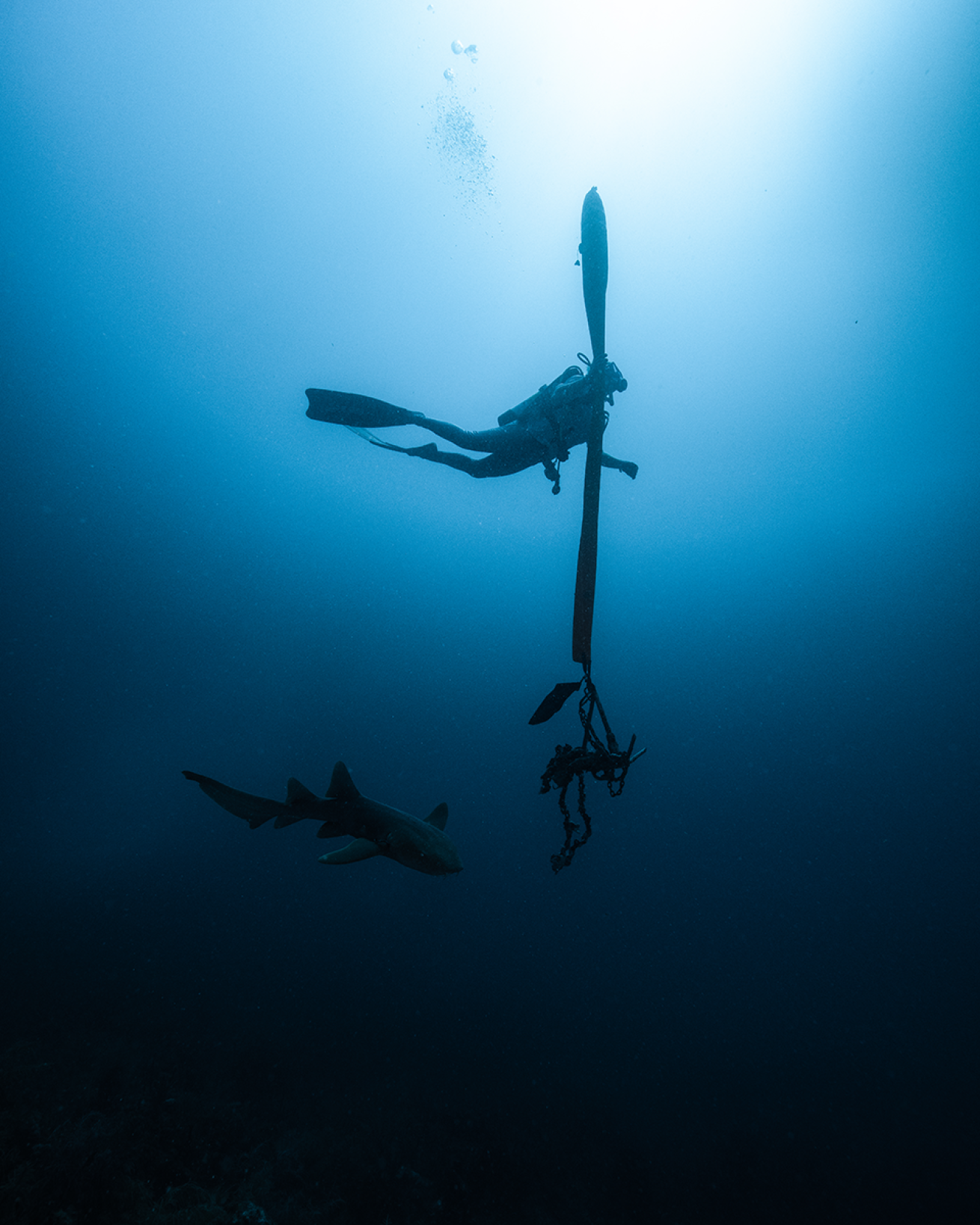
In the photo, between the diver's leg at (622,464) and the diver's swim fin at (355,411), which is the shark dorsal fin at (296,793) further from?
the diver's leg at (622,464)

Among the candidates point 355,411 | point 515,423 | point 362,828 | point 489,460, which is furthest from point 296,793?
point 515,423

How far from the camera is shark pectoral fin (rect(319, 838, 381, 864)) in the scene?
326cm

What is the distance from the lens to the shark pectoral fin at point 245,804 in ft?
8.80

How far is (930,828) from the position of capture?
41.1ft

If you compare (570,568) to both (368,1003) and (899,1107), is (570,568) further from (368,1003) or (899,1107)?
(899,1107)

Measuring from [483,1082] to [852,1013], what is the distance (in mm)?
8990

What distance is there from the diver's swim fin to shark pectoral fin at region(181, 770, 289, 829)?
7.61 feet

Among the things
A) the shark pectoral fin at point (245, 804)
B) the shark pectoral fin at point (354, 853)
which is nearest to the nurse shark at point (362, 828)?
the shark pectoral fin at point (354, 853)

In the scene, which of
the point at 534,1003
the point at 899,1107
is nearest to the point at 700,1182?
the point at 534,1003

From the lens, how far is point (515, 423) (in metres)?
3.21

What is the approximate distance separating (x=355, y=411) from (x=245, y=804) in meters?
2.60

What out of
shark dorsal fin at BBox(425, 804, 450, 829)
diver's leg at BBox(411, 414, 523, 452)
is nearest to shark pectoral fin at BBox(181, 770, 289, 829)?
shark dorsal fin at BBox(425, 804, 450, 829)

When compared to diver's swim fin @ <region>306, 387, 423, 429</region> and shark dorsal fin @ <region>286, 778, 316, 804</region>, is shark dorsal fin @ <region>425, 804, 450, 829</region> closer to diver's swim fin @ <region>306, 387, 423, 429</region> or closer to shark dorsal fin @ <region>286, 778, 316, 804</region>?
shark dorsal fin @ <region>286, 778, 316, 804</region>

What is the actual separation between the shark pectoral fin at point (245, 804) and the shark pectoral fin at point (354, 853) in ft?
1.66
